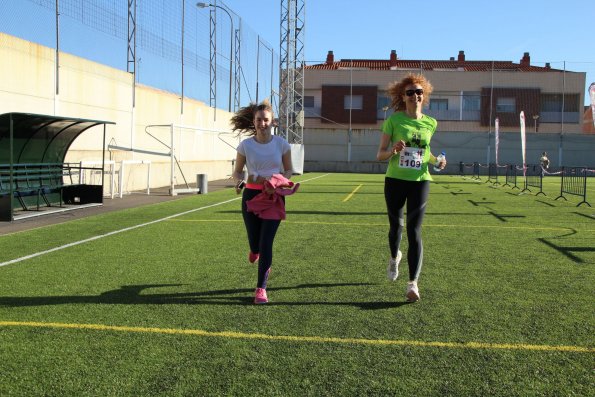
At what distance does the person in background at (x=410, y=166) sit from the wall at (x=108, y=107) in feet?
37.0

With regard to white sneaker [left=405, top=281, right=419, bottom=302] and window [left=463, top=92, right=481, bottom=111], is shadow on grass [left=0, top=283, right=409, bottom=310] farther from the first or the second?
window [left=463, top=92, right=481, bottom=111]

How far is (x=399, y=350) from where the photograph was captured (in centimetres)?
417

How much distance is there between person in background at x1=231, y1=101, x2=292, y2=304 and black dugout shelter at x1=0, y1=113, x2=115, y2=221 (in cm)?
744

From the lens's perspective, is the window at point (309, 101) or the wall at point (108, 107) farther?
the window at point (309, 101)

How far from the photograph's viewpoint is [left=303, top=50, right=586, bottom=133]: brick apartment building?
2002 inches

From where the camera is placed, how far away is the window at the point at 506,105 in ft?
170

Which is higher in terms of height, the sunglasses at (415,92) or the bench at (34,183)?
the sunglasses at (415,92)

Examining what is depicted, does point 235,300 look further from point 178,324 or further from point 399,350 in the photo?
point 399,350

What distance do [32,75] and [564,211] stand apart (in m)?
13.4

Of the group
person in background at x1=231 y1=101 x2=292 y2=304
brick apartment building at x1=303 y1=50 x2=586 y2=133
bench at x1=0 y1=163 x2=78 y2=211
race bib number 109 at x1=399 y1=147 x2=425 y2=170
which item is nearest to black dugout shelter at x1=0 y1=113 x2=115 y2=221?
bench at x1=0 y1=163 x2=78 y2=211

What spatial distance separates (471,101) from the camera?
5159 cm

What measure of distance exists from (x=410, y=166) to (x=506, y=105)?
163ft

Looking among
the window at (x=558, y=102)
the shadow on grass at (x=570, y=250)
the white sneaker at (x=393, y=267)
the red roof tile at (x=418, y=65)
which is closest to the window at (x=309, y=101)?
the red roof tile at (x=418, y=65)

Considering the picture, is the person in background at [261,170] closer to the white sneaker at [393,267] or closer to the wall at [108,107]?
the white sneaker at [393,267]
